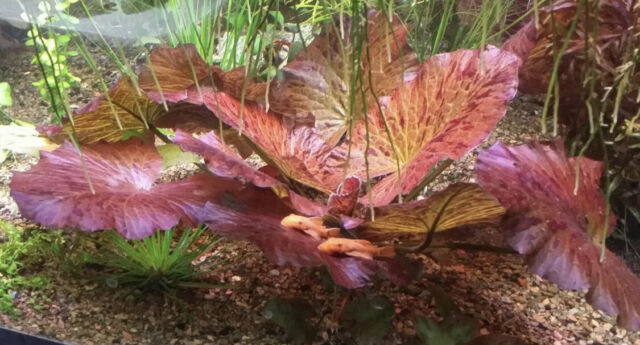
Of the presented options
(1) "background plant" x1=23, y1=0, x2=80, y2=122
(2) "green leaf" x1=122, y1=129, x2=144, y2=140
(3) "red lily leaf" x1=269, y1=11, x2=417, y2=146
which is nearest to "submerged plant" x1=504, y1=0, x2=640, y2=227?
(3) "red lily leaf" x1=269, y1=11, x2=417, y2=146

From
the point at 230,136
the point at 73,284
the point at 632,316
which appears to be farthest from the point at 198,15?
A: the point at 632,316

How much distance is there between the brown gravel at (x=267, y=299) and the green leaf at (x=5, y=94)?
721 mm

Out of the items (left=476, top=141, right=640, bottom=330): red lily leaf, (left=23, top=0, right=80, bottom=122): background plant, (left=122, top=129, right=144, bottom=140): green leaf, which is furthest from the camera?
(left=122, top=129, right=144, bottom=140): green leaf

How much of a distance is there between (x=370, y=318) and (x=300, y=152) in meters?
0.40

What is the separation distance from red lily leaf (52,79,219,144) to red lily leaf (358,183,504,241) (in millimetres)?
487

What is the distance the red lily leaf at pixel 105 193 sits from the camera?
100 centimetres

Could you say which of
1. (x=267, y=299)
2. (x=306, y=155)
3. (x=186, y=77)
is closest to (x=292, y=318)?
(x=267, y=299)

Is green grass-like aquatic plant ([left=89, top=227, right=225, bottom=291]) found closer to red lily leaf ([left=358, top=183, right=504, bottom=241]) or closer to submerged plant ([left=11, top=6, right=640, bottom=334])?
submerged plant ([left=11, top=6, right=640, bottom=334])

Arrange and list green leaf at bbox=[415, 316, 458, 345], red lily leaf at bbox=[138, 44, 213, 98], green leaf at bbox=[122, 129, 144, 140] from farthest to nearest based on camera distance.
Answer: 1. green leaf at bbox=[122, 129, 144, 140]
2. red lily leaf at bbox=[138, 44, 213, 98]
3. green leaf at bbox=[415, 316, 458, 345]

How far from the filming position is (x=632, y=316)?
2.96 ft

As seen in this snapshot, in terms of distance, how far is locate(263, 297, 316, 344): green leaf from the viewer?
108 centimetres

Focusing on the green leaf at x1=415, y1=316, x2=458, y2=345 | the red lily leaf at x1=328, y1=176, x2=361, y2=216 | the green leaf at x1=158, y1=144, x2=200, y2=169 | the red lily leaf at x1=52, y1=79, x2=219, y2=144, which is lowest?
the green leaf at x1=415, y1=316, x2=458, y2=345

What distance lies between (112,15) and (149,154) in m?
0.40

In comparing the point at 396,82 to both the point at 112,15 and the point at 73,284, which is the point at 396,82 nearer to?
the point at 112,15
